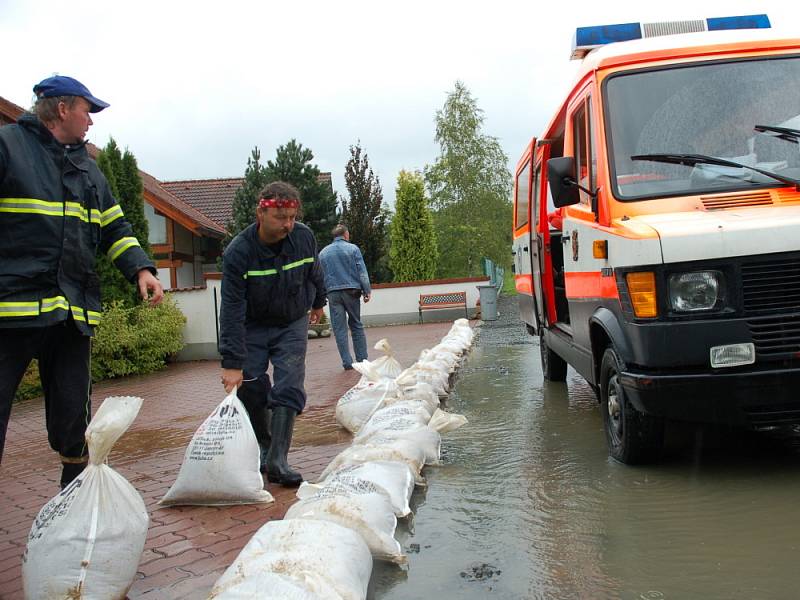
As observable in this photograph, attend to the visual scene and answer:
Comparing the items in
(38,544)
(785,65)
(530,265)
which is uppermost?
(785,65)

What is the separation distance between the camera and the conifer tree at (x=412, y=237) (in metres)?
24.4

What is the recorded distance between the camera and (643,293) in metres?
3.75

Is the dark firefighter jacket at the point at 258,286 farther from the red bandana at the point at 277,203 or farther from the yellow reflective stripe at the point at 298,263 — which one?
the red bandana at the point at 277,203

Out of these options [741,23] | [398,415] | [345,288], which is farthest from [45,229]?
[345,288]

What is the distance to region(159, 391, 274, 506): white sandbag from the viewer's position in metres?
4.04

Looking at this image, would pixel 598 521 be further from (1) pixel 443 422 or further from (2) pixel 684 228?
(1) pixel 443 422

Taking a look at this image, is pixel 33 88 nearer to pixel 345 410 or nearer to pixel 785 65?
pixel 345 410

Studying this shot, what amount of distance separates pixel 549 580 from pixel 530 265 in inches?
186

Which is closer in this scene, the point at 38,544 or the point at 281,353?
the point at 38,544

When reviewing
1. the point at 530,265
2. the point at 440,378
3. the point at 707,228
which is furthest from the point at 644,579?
the point at 530,265

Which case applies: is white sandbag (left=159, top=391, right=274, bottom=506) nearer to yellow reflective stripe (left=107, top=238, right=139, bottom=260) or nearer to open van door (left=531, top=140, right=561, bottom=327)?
yellow reflective stripe (left=107, top=238, right=139, bottom=260)

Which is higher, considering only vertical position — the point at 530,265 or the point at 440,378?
the point at 530,265

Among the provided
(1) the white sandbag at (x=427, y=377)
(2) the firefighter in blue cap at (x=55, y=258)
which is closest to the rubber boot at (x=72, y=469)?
(2) the firefighter in blue cap at (x=55, y=258)

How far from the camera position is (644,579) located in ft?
9.38
